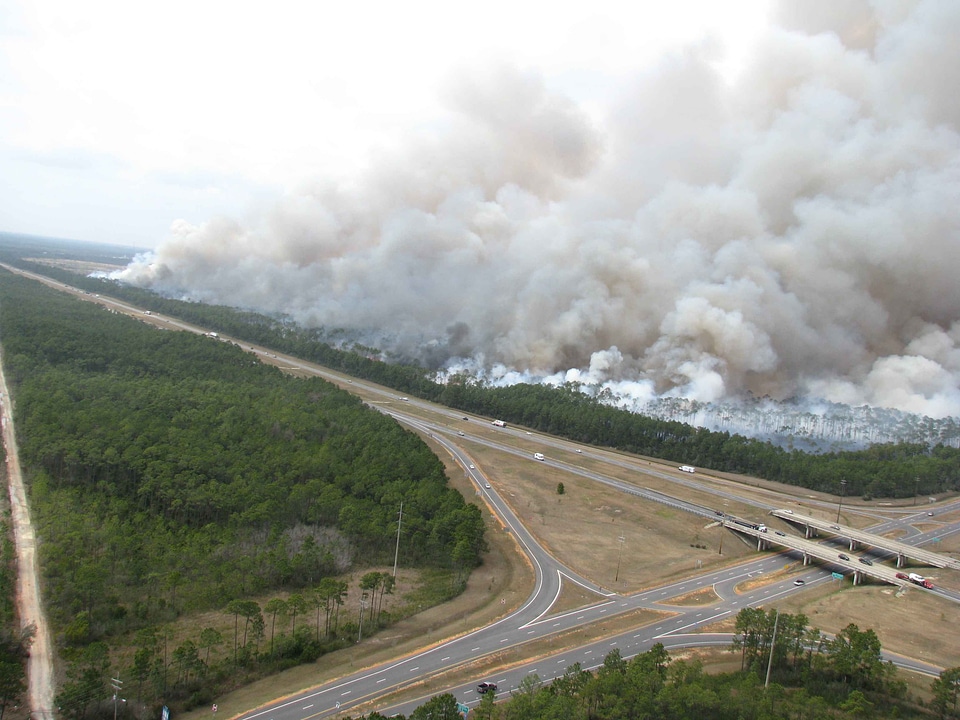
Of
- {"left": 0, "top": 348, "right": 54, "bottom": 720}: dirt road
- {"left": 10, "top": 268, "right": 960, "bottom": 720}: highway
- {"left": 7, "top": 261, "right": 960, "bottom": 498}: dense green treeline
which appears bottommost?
{"left": 0, "top": 348, "right": 54, "bottom": 720}: dirt road

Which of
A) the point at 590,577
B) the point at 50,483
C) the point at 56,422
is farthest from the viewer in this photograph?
the point at 56,422

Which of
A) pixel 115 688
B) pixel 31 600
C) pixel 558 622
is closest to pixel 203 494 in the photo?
pixel 31 600

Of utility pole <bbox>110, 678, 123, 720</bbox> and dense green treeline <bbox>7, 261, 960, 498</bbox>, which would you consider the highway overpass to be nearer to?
dense green treeline <bbox>7, 261, 960, 498</bbox>

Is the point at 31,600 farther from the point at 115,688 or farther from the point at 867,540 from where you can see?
the point at 867,540

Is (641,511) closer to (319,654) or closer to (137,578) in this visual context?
(319,654)

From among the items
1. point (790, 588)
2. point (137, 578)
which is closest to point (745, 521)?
point (790, 588)

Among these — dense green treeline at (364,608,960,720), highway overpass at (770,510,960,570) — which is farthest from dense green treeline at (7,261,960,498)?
dense green treeline at (364,608,960,720)
